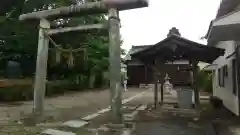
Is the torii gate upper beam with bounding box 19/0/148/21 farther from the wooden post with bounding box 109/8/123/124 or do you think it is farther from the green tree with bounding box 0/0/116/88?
the green tree with bounding box 0/0/116/88

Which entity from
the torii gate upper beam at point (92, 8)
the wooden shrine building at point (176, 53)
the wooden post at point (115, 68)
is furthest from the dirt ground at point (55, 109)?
the torii gate upper beam at point (92, 8)

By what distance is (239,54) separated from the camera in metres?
8.91

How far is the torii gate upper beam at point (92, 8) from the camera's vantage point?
6.75 metres

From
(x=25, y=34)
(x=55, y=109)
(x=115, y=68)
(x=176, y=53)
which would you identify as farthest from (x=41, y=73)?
(x=25, y=34)

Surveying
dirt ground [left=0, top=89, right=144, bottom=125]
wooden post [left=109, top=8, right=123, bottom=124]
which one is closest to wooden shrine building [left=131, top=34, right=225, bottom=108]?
dirt ground [left=0, top=89, right=144, bottom=125]

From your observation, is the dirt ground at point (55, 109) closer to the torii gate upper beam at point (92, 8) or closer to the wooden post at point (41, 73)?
the wooden post at point (41, 73)

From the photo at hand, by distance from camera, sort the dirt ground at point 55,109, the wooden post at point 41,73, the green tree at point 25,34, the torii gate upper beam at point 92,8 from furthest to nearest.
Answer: the green tree at point 25,34 < the dirt ground at point 55,109 < the wooden post at point 41,73 < the torii gate upper beam at point 92,8

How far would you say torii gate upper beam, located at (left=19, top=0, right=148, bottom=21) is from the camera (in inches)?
266

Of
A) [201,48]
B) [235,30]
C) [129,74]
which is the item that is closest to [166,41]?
[201,48]

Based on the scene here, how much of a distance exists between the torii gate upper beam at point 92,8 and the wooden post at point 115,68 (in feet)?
0.63

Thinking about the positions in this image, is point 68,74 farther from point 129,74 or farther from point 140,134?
point 140,134

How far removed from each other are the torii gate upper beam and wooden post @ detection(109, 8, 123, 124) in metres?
0.19

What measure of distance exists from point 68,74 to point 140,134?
16509mm

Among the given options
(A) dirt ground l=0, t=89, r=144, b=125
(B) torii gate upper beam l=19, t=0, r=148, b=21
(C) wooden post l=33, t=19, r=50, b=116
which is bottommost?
(A) dirt ground l=0, t=89, r=144, b=125
